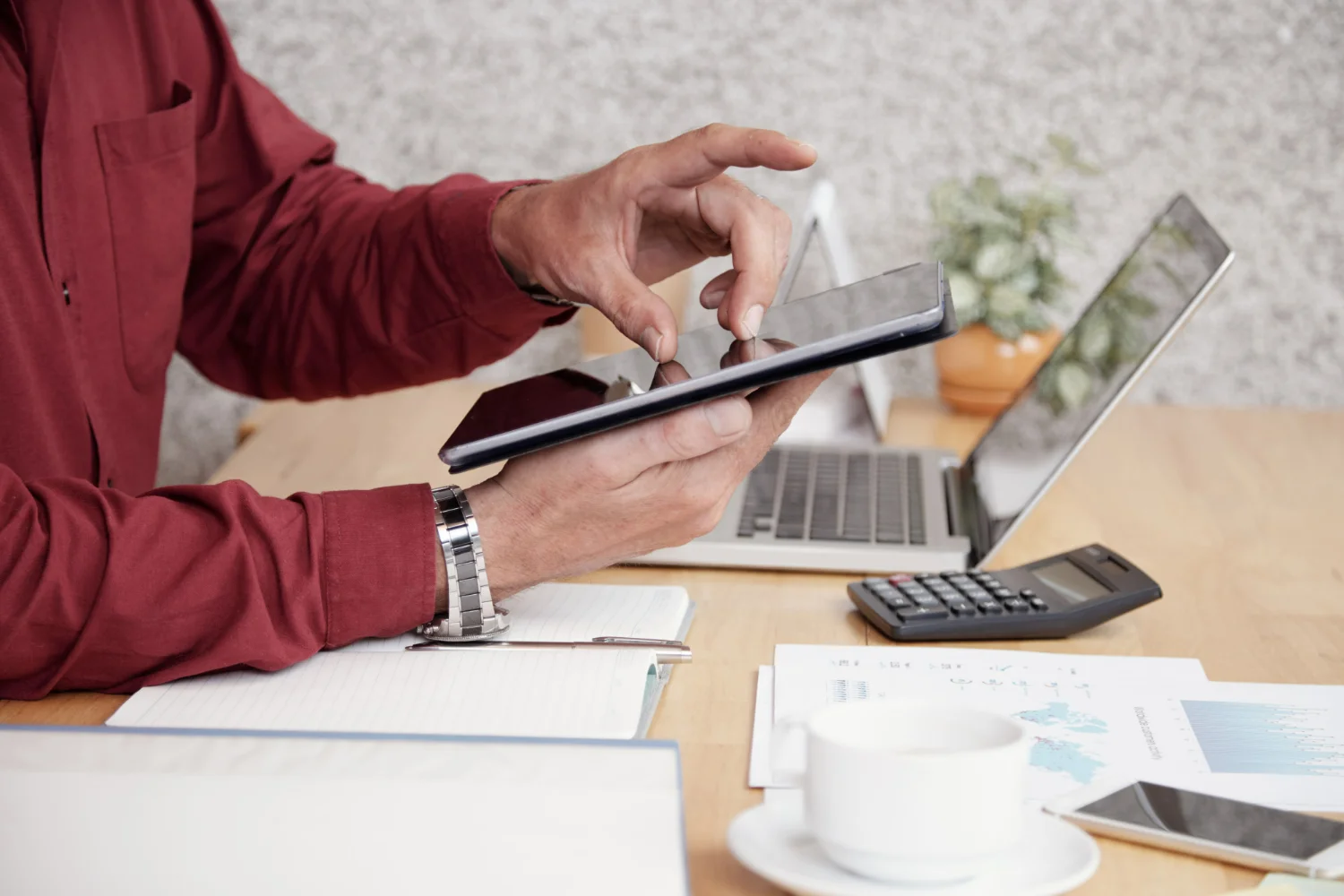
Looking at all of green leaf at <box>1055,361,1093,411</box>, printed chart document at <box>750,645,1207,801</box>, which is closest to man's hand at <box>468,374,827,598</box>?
printed chart document at <box>750,645,1207,801</box>

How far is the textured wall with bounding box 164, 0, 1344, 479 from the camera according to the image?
1388 mm

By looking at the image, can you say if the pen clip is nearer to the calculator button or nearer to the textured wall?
the calculator button

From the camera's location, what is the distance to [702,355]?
73 cm

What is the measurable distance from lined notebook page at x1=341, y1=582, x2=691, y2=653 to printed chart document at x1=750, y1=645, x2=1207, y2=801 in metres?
0.08

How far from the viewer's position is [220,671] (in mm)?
689

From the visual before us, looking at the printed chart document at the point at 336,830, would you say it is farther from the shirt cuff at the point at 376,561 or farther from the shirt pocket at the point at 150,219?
the shirt pocket at the point at 150,219

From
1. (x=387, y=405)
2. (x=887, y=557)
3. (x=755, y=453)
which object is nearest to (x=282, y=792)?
(x=755, y=453)

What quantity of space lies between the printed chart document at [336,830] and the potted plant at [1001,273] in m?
0.95

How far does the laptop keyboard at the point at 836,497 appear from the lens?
937mm

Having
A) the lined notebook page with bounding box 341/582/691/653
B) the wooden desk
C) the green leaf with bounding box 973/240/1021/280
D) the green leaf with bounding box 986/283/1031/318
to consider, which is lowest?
the wooden desk

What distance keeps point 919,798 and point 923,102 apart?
3.70ft

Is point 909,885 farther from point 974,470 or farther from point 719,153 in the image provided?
point 974,470

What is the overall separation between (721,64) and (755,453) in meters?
0.83

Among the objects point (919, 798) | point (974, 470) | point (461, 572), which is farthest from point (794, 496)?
point (919, 798)
